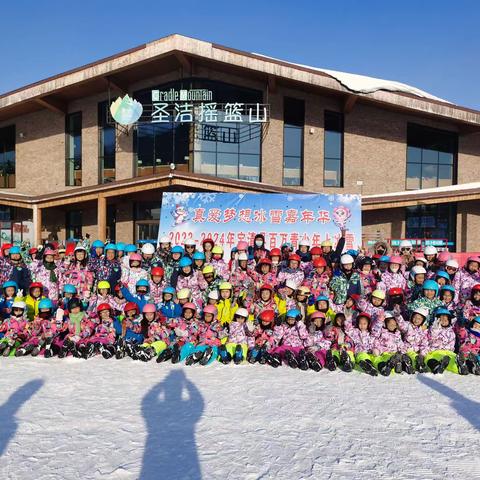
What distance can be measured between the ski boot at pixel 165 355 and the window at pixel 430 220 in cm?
1272

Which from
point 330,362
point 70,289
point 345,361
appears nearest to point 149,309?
point 70,289

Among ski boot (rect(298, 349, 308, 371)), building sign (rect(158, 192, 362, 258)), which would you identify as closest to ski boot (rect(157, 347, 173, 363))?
ski boot (rect(298, 349, 308, 371))

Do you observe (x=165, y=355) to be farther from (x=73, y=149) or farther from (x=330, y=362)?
(x=73, y=149)

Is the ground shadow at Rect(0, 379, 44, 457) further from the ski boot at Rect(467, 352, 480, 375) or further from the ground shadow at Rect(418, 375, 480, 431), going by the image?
the ski boot at Rect(467, 352, 480, 375)

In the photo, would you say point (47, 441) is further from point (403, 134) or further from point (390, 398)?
point (403, 134)

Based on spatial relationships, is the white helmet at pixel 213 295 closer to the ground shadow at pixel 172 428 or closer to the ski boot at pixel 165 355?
the ski boot at pixel 165 355

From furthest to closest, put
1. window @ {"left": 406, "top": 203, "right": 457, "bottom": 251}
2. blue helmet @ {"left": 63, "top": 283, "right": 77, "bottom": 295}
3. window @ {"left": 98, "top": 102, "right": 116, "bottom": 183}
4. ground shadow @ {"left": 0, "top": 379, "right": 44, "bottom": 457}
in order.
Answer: window @ {"left": 98, "top": 102, "right": 116, "bottom": 183}
window @ {"left": 406, "top": 203, "right": 457, "bottom": 251}
blue helmet @ {"left": 63, "top": 283, "right": 77, "bottom": 295}
ground shadow @ {"left": 0, "top": 379, "right": 44, "bottom": 457}

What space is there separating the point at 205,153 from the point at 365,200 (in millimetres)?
6671

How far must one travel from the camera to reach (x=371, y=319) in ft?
18.4

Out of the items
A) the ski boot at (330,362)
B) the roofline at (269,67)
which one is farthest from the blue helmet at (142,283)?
the roofline at (269,67)

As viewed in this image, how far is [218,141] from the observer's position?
1566 cm

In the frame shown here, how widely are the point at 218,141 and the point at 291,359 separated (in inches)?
475

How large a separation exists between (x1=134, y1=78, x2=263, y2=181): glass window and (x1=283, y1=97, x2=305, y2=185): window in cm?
116

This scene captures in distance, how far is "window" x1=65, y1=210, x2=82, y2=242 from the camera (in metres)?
17.4
